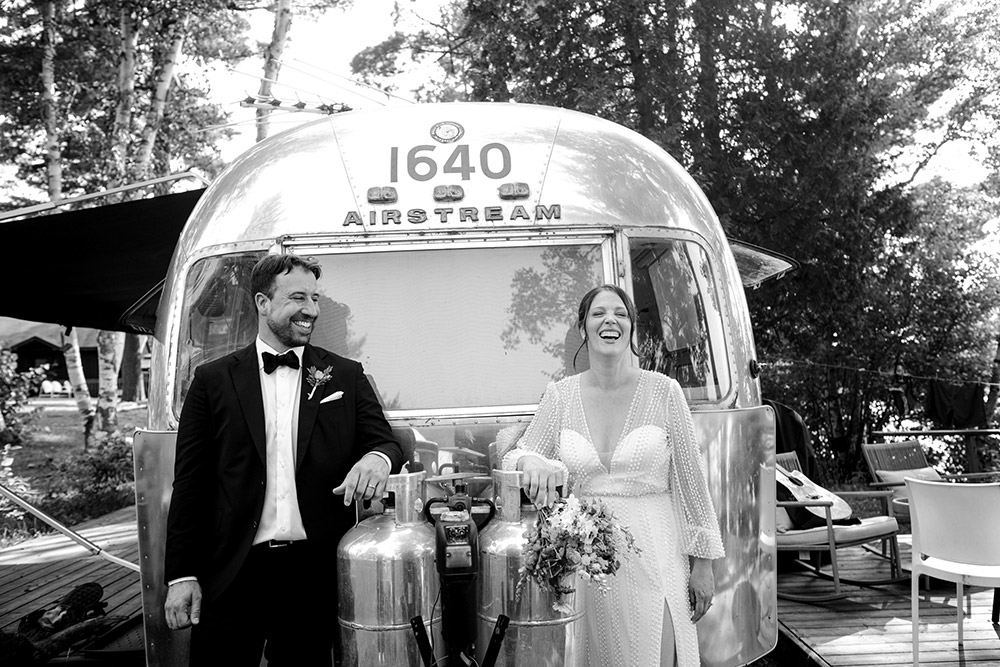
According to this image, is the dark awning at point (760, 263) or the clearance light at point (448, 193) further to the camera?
the dark awning at point (760, 263)

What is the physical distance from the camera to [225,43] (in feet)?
60.1

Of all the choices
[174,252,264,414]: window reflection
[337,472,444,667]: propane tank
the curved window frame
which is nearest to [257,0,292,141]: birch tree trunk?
[174,252,264,414]: window reflection

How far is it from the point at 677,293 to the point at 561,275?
531mm

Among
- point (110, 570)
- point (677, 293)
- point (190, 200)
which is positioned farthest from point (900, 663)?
point (110, 570)

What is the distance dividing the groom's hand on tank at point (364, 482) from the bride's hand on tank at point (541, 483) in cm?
43

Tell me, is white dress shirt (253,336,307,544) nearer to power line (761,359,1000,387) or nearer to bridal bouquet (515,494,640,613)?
bridal bouquet (515,494,640,613)

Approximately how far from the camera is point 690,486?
3.09m

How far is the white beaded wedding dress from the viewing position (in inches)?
119

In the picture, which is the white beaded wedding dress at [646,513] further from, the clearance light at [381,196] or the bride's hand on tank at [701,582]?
the clearance light at [381,196]

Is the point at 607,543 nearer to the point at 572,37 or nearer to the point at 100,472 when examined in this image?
the point at 572,37

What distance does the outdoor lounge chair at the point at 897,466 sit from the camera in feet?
26.9

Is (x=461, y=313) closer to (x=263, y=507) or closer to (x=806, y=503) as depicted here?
(x=263, y=507)

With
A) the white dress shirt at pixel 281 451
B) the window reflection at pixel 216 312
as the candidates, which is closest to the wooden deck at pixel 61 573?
the window reflection at pixel 216 312

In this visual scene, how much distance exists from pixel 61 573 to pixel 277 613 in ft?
20.4
